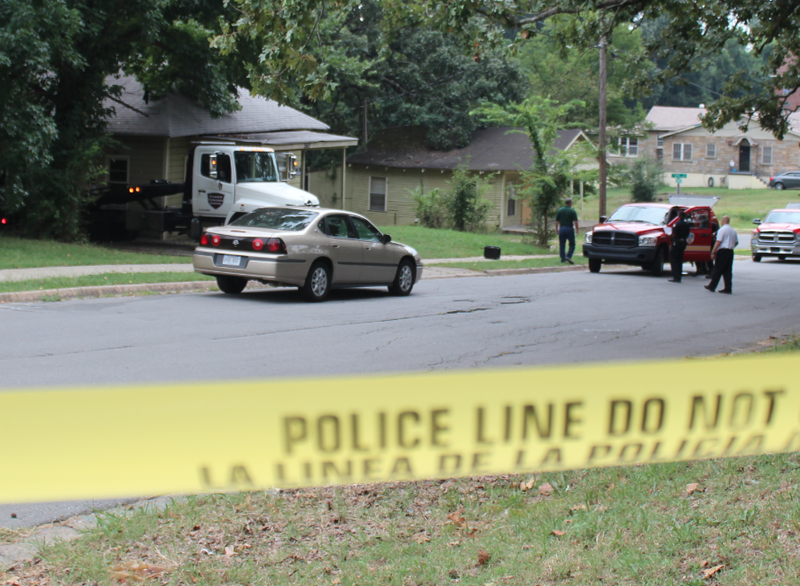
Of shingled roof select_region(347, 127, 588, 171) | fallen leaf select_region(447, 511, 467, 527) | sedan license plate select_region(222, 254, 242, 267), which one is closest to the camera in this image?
fallen leaf select_region(447, 511, 467, 527)

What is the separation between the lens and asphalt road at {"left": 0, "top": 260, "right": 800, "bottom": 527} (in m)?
7.44

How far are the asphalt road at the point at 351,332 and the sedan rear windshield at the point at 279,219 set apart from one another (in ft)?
3.70

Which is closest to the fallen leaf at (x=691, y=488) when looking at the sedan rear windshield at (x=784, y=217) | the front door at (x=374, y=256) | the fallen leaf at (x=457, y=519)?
the fallen leaf at (x=457, y=519)

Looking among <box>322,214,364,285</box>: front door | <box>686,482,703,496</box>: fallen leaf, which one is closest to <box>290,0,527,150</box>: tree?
<box>322,214,364,285</box>: front door

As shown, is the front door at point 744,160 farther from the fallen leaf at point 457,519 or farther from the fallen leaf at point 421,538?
the fallen leaf at point 421,538

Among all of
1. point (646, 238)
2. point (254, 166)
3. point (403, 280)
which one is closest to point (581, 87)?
point (646, 238)

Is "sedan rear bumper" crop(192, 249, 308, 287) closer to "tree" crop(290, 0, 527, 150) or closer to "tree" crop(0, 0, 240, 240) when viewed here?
"tree" crop(0, 0, 240, 240)

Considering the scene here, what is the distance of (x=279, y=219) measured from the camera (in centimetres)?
1281

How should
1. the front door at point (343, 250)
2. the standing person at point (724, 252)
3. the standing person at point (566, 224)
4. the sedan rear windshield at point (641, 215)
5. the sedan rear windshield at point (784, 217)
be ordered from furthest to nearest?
the sedan rear windshield at point (784, 217) < the standing person at point (566, 224) < the sedan rear windshield at point (641, 215) < the standing person at point (724, 252) < the front door at point (343, 250)

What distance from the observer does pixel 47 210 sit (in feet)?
61.6

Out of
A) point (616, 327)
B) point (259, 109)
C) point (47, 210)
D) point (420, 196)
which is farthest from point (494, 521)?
point (420, 196)

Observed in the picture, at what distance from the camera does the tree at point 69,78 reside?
16.5m

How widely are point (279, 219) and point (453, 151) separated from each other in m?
27.4

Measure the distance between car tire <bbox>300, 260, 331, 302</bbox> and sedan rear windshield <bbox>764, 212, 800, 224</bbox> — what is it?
22.3m
